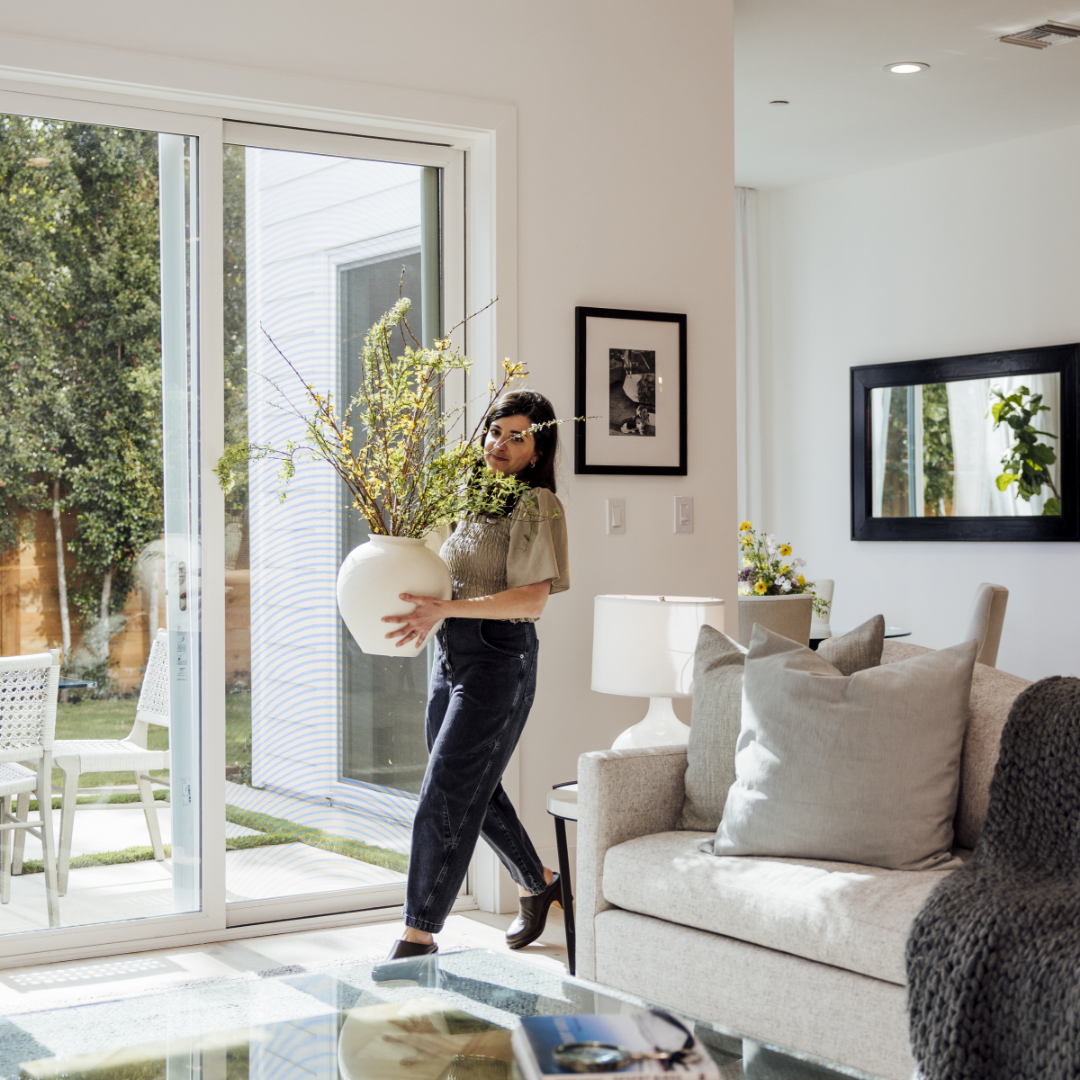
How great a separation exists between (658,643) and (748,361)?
3889 millimetres

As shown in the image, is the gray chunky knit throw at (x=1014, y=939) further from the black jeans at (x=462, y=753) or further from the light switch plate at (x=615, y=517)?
the light switch plate at (x=615, y=517)

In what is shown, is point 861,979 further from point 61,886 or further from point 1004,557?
point 1004,557

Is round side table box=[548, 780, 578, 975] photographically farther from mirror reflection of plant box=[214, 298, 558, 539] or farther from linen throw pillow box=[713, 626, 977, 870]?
mirror reflection of plant box=[214, 298, 558, 539]

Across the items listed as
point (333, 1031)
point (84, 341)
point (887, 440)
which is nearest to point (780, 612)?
point (887, 440)

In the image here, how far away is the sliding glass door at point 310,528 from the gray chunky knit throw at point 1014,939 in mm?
2018

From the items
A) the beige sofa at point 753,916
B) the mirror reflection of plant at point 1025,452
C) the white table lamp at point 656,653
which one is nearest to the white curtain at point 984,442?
the mirror reflection of plant at point 1025,452

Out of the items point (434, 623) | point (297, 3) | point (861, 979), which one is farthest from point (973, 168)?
point (861, 979)

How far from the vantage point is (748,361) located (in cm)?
678

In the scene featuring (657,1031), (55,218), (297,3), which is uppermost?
(297,3)

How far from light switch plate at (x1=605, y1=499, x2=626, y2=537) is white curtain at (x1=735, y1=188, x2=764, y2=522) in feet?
9.55

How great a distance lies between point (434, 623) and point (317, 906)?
1.26 metres

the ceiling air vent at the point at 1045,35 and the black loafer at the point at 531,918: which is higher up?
the ceiling air vent at the point at 1045,35

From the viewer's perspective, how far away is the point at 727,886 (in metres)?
2.43

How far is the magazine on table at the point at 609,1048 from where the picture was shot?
4.71ft
